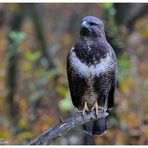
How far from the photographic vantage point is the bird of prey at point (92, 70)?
3.93 meters

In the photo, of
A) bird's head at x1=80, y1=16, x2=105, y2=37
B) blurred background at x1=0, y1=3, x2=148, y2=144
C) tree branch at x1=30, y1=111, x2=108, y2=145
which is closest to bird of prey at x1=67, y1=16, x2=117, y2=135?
bird's head at x1=80, y1=16, x2=105, y2=37

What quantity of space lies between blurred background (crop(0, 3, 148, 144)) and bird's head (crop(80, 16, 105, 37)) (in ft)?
5.01

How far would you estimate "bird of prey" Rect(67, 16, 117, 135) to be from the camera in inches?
155

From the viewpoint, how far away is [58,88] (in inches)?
268

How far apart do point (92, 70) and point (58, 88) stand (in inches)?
110

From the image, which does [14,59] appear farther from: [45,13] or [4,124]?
[45,13]

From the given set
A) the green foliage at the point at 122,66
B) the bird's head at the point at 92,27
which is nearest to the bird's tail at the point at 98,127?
the bird's head at the point at 92,27

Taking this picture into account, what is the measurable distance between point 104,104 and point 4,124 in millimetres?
3201

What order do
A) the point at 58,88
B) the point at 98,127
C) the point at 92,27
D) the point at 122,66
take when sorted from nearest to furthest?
the point at 92,27 < the point at 98,127 < the point at 122,66 < the point at 58,88

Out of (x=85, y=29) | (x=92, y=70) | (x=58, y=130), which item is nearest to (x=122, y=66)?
(x=92, y=70)

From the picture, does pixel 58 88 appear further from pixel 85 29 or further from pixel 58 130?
pixel 58 130

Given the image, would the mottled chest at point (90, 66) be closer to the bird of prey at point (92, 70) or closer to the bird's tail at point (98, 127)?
the bird of prey at point (92, 70)

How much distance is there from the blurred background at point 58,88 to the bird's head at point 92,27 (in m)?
1.53

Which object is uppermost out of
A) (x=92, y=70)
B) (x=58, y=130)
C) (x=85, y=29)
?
(x=85, y=29)
